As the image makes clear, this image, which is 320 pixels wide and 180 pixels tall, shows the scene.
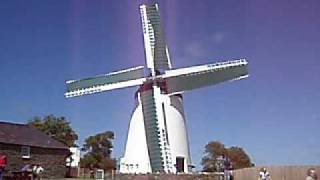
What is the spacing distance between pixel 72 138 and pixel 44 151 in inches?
1136

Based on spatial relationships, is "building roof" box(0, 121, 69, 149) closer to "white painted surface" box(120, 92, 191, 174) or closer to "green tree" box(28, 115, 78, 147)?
"white painted surface" box(120, 92, 191, 174)

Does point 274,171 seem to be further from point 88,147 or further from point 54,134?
point 88,147

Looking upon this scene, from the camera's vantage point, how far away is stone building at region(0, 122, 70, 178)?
145 feet

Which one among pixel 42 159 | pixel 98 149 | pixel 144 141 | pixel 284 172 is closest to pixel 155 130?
pixel 144 141

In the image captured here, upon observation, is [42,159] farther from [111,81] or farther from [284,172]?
[284,172]

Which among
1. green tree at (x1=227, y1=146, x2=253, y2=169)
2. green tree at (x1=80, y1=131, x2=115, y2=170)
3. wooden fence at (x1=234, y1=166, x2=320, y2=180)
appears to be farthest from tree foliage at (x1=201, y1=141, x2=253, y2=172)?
wooden fence at (x1=234, y1=166, x2=320, y2=180)

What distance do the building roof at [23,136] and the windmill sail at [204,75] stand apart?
11.4m

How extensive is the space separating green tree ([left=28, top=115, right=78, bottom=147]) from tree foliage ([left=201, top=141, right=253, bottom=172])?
1803 cm

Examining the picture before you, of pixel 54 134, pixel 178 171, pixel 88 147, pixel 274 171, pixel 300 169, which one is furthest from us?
pixel 88 147

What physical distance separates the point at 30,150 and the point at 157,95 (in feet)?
37.2

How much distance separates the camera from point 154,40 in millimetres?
45344

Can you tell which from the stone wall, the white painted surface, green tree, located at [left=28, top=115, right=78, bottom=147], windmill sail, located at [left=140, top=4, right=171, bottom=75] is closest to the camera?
the white painted surface

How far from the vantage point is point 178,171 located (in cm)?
4312

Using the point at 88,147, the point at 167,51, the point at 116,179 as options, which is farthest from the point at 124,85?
the point at 88,147
